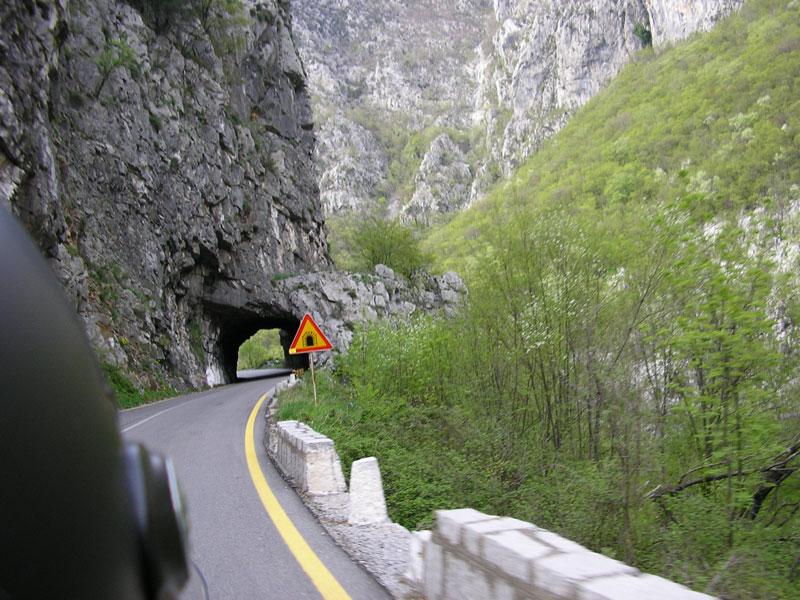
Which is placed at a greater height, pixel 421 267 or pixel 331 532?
pixel 421 267

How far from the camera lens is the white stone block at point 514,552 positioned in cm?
241

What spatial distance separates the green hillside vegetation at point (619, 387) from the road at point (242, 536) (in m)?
1.56

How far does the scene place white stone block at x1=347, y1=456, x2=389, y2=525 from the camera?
212 inches

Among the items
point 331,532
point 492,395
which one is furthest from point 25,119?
point 331,532

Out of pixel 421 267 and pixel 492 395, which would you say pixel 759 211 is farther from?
pixel 421 267

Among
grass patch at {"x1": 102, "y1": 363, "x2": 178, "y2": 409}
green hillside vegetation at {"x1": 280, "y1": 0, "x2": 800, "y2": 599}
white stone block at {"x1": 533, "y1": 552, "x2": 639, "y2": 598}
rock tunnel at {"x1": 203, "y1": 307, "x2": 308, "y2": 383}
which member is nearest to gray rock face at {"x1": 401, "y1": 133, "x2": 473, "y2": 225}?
rock tunnel at {"x1": 203, "y1": 307, "x2": 308, "y2": 383}

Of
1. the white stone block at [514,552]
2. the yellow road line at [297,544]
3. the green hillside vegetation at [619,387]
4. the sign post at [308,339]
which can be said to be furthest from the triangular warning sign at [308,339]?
the white stone block at [514,552]

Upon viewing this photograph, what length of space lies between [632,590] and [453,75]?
18954 cm

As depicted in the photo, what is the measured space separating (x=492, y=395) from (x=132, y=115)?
946 inches

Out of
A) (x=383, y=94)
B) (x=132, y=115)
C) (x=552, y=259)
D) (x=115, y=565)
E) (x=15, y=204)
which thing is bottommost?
(x=115, y=565)

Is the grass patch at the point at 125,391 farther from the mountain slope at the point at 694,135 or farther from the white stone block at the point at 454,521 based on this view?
the white stone block at the point at 454,521

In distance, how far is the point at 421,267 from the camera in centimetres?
4869

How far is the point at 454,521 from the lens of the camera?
119 inches

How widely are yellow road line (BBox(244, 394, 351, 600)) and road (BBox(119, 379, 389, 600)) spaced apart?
2cm
